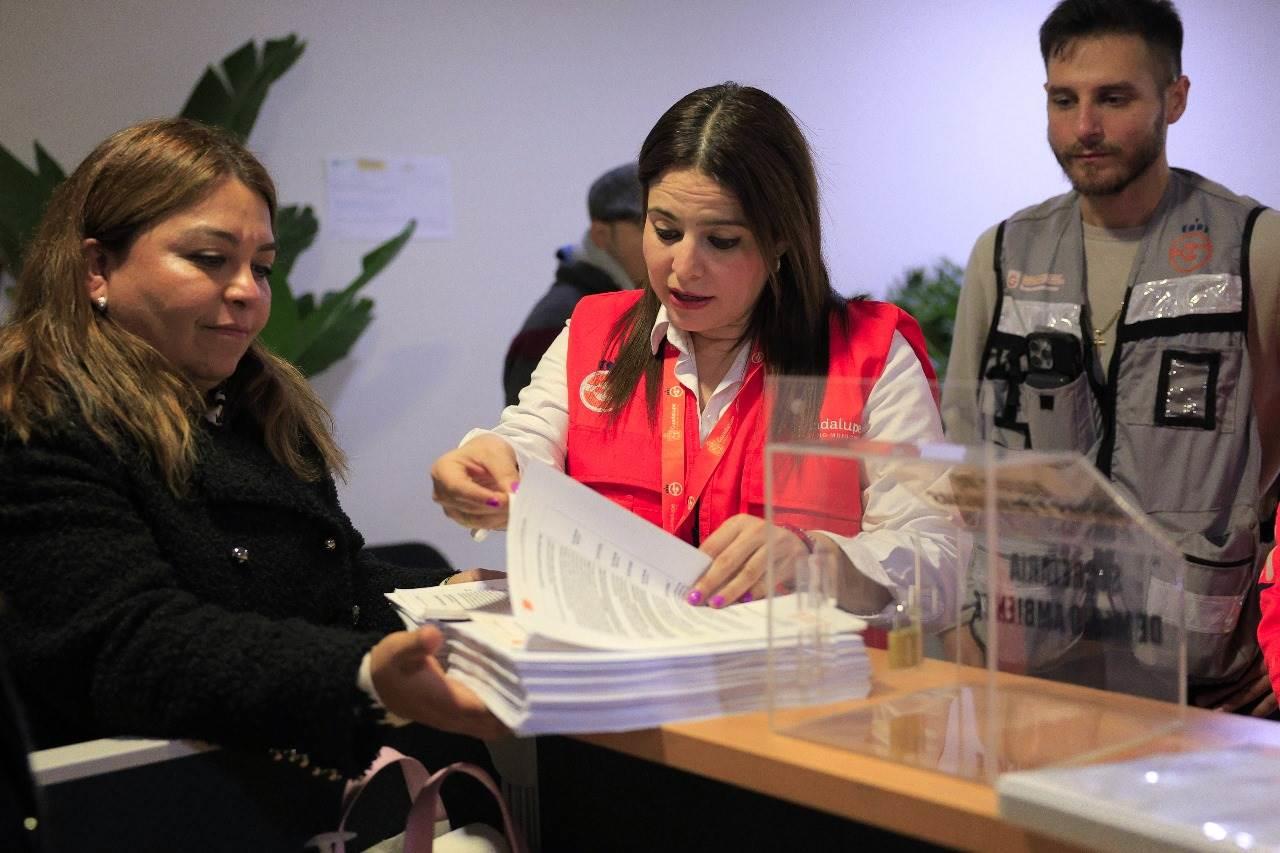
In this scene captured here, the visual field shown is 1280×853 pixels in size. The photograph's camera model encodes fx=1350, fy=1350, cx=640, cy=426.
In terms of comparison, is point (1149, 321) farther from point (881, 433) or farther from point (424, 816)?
point (424, 816)

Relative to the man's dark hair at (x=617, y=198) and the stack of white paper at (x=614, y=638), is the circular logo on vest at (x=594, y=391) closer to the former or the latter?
the stack of white paper at (x=614, y=638)

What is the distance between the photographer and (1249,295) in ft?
8.27

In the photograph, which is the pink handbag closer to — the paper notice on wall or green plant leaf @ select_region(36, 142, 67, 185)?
green plant leaf @ select_region(36, 142, 67, 185)

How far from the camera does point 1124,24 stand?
2.77 metres


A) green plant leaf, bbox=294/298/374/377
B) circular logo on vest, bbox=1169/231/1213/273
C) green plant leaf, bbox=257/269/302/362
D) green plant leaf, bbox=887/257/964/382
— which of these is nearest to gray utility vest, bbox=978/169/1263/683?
circular logo on vest, bbox=1169/231/1213/273

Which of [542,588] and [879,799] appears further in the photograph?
[542,588]

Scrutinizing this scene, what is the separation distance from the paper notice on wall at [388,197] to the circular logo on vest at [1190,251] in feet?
9.96

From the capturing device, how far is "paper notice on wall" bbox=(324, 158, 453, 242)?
190 inches

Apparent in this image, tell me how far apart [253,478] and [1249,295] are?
6.08 feet

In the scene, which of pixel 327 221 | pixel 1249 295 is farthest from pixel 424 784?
pixel 327 221

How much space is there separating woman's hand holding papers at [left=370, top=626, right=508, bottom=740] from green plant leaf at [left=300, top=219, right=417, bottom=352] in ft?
10.9

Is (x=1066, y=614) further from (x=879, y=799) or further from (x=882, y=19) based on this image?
(x=882, y=19)

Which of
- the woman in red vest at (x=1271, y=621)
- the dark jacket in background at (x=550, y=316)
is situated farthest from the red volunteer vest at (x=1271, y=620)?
the dark jacket in background at (x=550, y=316)

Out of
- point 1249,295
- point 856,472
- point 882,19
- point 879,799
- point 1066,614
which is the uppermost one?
point 882,19
